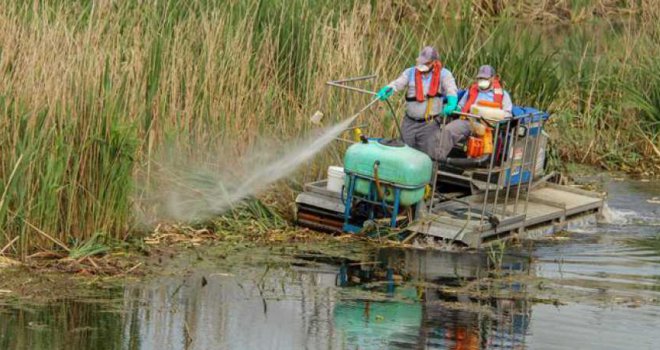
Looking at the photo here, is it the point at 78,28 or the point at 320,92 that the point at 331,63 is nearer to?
the point at 320,92

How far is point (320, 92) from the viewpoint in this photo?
15.8 meters

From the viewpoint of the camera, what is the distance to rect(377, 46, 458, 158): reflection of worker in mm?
14992

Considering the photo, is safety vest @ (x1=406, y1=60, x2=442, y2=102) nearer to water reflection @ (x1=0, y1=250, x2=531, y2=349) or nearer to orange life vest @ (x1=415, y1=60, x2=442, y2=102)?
orange life vest @ (x1=415, y1=60, x2=442, y2=102)

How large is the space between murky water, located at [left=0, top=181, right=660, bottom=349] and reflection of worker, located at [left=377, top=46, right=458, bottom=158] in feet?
4.26

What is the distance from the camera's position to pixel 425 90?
1502 cm

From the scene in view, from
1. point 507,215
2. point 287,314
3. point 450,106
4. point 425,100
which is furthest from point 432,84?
point 287,314

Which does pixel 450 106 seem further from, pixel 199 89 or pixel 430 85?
pixel 199 89

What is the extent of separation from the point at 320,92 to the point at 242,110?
916 millimetres

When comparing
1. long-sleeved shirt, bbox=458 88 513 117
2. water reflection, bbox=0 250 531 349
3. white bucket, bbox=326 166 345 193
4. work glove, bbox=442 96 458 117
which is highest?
long-sleeved shirt, bbox=458 88 513 117

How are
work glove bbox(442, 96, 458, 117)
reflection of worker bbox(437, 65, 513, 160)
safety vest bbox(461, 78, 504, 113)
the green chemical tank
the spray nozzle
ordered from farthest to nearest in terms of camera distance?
safety vest bbox(461, 78, 504, 113) < reflection of worker bbox(437, 65, 513, 160) < work glove bbox(442, 96, 458, 117) < the spray nozzle < the green chemical tank

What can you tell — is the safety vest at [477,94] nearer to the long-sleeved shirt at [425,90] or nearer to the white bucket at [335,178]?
the long-sleeved shirt at [425,90]

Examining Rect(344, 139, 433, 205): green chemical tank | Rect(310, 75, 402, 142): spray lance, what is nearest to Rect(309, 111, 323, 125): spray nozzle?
Rect(310, 75, 402, 142): spray lance

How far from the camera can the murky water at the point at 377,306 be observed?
1090 centimetres

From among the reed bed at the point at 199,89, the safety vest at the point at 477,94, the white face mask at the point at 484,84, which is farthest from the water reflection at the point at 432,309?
the reed bed at the point at 199,89
